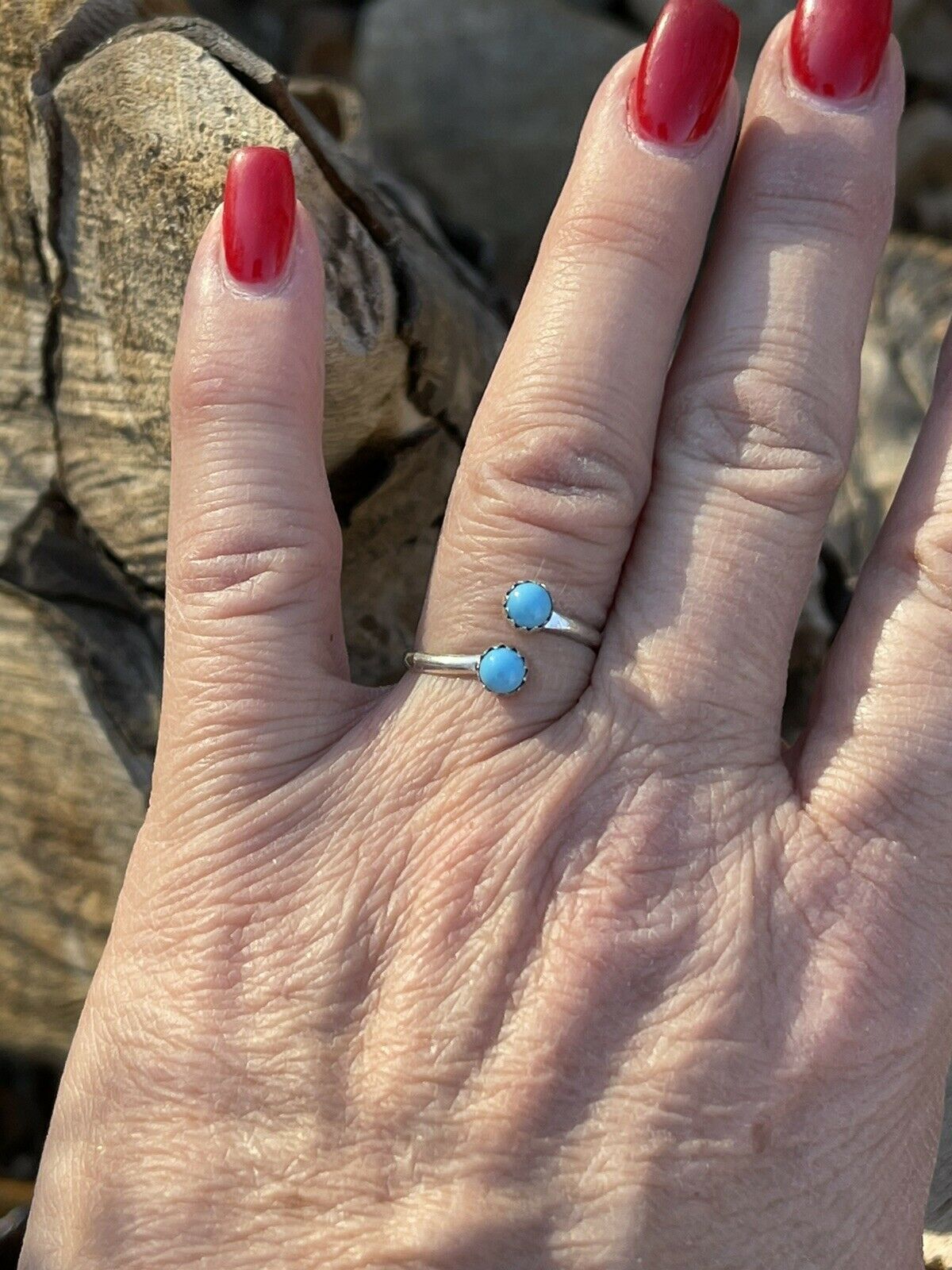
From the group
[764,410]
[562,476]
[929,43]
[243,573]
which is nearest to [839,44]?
[764,410]

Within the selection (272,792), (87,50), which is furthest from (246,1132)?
(87,50)

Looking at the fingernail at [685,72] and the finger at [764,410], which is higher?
the fingernail at [685,72]

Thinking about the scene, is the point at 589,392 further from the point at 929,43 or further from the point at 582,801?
the point at 929,43

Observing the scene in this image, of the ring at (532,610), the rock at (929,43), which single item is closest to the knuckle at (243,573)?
the ring at (532,610)

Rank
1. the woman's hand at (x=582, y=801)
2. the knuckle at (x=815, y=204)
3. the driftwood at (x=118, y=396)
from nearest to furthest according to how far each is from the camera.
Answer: the woman's hand at (x=582, y=801) → the knuckle at (x=815, y=204) → the driftwood at (x=118, y=396)

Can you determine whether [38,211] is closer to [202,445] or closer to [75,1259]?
[202,445]

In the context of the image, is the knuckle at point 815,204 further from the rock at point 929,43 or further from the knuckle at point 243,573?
the rock at point 929,43
